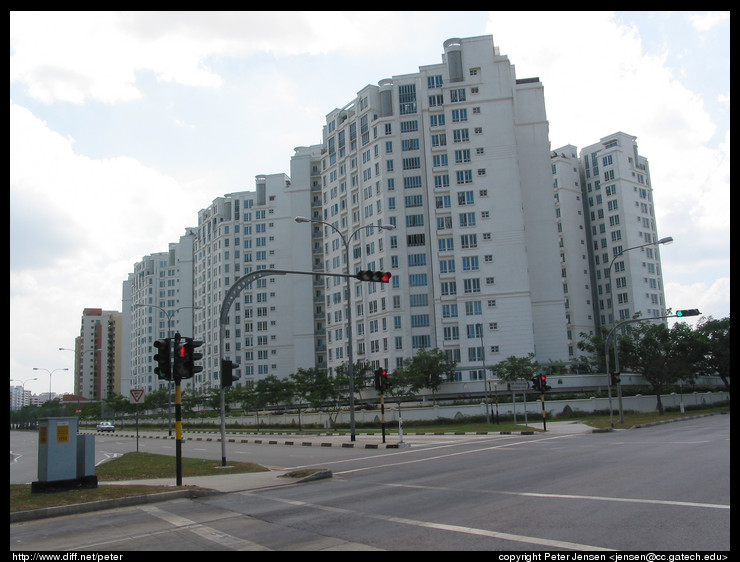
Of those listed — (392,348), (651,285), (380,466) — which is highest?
(651,285)

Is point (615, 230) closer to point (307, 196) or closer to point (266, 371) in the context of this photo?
point (307, 196)

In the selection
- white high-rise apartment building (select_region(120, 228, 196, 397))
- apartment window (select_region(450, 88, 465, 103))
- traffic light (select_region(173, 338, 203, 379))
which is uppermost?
apartment window (select_region(450, 88, 465, 103))

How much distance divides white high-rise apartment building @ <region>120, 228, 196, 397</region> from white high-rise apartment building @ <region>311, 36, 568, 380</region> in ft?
248

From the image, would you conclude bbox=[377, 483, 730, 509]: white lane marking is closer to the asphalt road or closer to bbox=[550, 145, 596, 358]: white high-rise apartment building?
the asphalt road

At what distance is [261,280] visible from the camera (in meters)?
126

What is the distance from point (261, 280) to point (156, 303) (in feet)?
192

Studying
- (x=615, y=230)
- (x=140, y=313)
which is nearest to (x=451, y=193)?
(x=615, y=230)

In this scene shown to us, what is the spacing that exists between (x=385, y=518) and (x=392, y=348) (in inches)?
2898

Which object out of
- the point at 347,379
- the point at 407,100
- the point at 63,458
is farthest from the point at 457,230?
the point at 63,458

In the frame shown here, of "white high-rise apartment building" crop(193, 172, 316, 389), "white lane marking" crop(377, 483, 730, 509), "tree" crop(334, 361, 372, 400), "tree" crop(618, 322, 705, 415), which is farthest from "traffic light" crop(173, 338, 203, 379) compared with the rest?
"white high-rise apartment building" crop(193, 172, 316, 389)

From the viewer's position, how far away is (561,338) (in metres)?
85.1

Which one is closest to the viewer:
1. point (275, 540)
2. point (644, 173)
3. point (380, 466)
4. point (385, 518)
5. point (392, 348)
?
point (275, 540)

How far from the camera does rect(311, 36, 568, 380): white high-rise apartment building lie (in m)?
80.6

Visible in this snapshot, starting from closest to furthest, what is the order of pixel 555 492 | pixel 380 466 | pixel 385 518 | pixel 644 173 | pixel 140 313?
pixel 385 518 → pixel 555 492 → pixel 380 466 → pixel 644 173 → pixel 140 313
